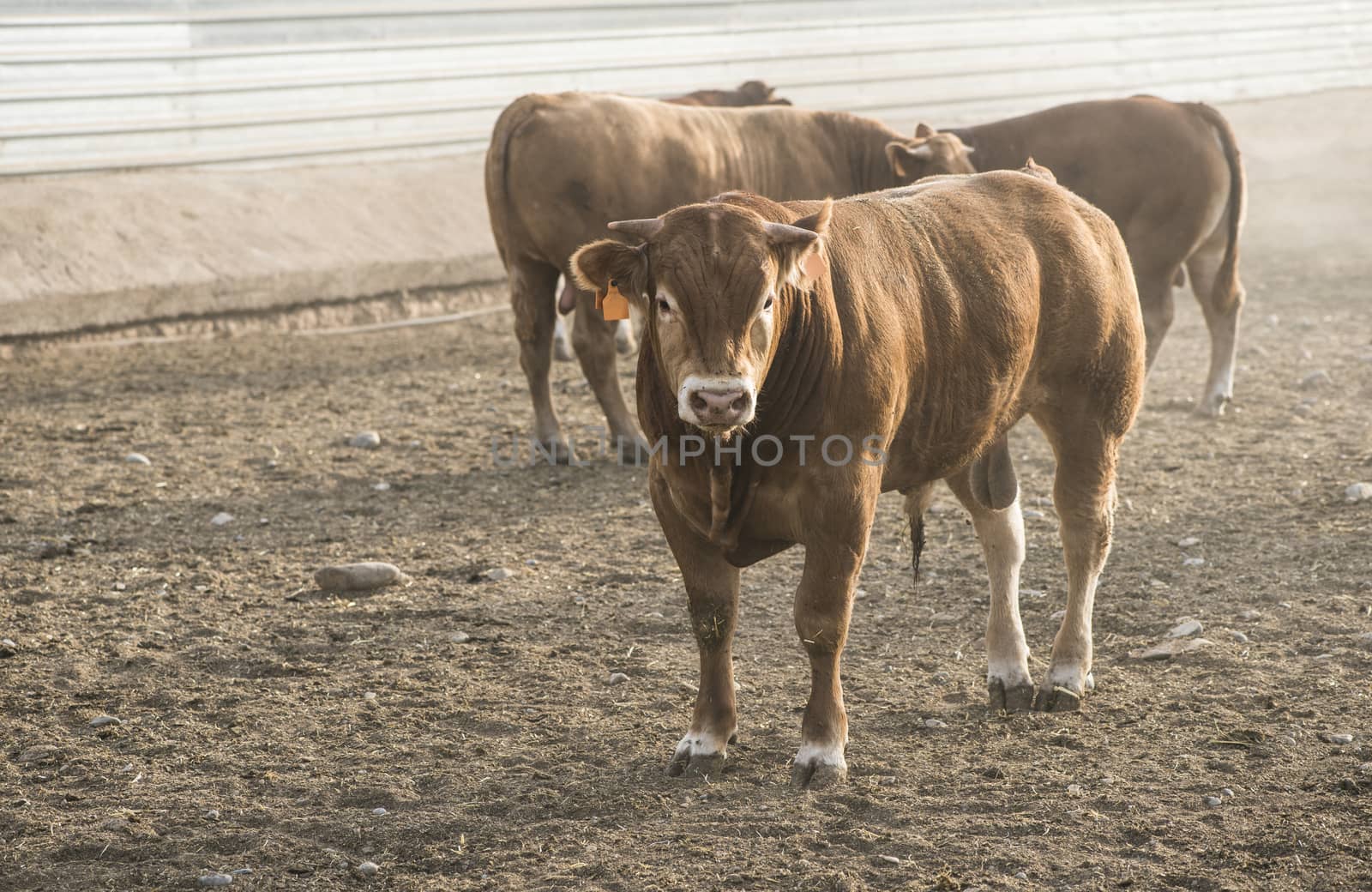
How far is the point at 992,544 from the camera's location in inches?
197

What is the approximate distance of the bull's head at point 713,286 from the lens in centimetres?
370

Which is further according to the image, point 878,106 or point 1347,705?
point 878,106

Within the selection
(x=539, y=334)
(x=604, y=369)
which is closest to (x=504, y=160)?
(x=539, y=334)

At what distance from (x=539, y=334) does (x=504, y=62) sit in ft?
20.3

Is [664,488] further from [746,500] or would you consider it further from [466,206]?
[466,206]

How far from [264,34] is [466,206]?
2208 mm

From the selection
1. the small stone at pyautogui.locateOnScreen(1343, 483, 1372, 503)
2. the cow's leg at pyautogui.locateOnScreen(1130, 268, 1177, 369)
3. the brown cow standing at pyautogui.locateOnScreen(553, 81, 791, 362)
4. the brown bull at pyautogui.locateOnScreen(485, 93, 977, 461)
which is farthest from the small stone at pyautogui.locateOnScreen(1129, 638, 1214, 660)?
the brown cow standing at pyautogui.locateOnScreen(553, 81, 791, 362)

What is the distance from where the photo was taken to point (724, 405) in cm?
365

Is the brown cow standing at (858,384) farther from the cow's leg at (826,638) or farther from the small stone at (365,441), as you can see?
the small stone at (365,441)

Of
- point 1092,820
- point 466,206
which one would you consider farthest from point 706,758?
point 466,206

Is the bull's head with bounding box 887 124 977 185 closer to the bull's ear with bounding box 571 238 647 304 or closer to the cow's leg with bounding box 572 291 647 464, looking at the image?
the cow's leg with bounding box 572 291 647 464

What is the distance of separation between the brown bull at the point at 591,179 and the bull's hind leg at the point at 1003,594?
340 centimetres

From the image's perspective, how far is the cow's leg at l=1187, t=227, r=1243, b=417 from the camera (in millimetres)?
8672

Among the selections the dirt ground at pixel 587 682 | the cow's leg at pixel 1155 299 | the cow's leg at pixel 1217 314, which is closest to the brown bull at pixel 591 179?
the dirt ground at pixel 587 682
